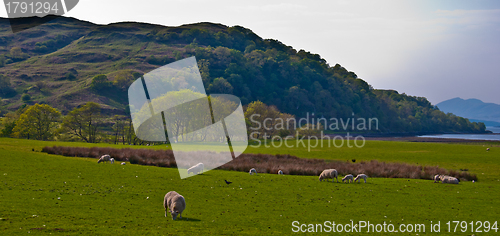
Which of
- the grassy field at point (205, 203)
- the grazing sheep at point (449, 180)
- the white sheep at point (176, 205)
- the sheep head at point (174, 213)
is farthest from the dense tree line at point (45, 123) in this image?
the sheep head at point (174, 213)

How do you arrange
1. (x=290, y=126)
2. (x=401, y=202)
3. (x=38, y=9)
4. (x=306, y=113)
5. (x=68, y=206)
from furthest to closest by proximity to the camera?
(x=306, y=113) → (x=290, y=126) → (x=38, y=9) → (x=401, y=202) → (x=68, y=206)

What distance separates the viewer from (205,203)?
57.2ft

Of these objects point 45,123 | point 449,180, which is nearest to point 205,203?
point 449,180

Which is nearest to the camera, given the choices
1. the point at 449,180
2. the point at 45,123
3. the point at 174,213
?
the point at 174,213

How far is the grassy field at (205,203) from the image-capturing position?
12680 mm

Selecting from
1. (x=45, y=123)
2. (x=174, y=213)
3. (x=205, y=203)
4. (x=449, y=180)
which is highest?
(x=45, y=123)

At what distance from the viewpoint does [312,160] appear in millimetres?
46062

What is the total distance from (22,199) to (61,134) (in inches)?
3260

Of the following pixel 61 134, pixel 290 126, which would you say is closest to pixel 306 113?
pixel 290 126

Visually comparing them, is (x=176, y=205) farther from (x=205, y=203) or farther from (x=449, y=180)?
(x=449, y=180)

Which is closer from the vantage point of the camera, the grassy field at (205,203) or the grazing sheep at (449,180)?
the grassy field at (205,203)

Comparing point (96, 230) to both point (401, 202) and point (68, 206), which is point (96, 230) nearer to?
point (68, 206)

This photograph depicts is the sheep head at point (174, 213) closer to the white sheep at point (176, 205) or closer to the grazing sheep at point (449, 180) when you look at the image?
the white sheep at point (176, 205)

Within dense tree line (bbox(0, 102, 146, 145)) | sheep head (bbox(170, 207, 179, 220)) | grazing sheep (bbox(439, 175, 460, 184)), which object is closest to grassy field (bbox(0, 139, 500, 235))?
sheep head (bbox(170, 207, 179, 220))
